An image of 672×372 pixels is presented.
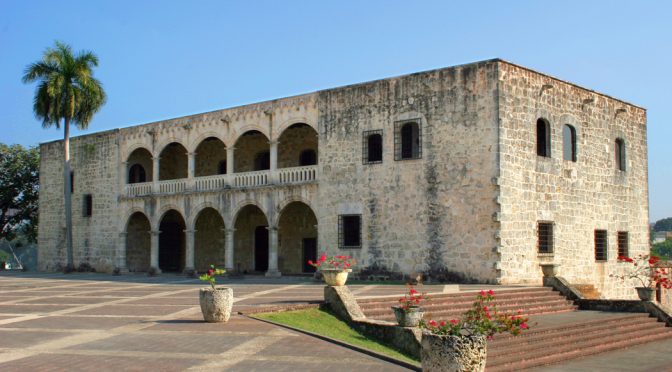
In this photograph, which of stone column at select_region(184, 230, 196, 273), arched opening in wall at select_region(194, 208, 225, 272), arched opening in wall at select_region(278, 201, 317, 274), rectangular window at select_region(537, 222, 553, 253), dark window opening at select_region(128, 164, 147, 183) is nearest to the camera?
rectangular window at select_region(537, 222, 553, 253)

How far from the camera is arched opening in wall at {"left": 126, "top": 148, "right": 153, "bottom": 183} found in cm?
3300

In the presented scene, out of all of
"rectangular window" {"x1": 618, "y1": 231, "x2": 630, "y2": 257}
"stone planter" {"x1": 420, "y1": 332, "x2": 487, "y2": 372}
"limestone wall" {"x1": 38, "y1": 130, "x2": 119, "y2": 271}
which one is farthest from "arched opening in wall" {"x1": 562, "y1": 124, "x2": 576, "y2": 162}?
"limestone wall" {"x1": 38, "y1": 130, "x2": 119, "y2": 271}

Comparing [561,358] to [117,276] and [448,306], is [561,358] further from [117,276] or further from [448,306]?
[117,276]

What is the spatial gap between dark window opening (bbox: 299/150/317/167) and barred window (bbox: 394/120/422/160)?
6.73 meters

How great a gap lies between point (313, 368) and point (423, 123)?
14139 mm

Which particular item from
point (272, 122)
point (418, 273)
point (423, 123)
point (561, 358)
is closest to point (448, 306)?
point (561, 358)

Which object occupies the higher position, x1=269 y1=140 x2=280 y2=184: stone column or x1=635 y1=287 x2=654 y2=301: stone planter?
x1=269 y1=140 x2=280 y2=184: stone column

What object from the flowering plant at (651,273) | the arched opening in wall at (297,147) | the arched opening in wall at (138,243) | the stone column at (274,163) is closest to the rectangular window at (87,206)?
the arched opening in wall at (138,243)

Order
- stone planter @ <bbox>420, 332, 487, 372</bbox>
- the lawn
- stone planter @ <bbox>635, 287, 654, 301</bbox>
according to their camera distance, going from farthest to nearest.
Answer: stone planter @ <bbox>635, 287, 654, 301</bbox> < the lawn < stone planter @ <bbox>420, 332, 487, 372</bbox>

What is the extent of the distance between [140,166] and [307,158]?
370 inches

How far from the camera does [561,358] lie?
43.4 feet

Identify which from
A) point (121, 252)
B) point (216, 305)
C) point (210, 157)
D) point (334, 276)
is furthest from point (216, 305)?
point (210, 157)

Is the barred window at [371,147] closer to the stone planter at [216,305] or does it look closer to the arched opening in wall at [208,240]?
the arched opening in wall at [208,240]

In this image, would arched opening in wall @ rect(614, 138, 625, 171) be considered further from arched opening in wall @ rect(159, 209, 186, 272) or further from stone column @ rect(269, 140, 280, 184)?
arched opening in wall @ rect(159, 209, 186, 272)
